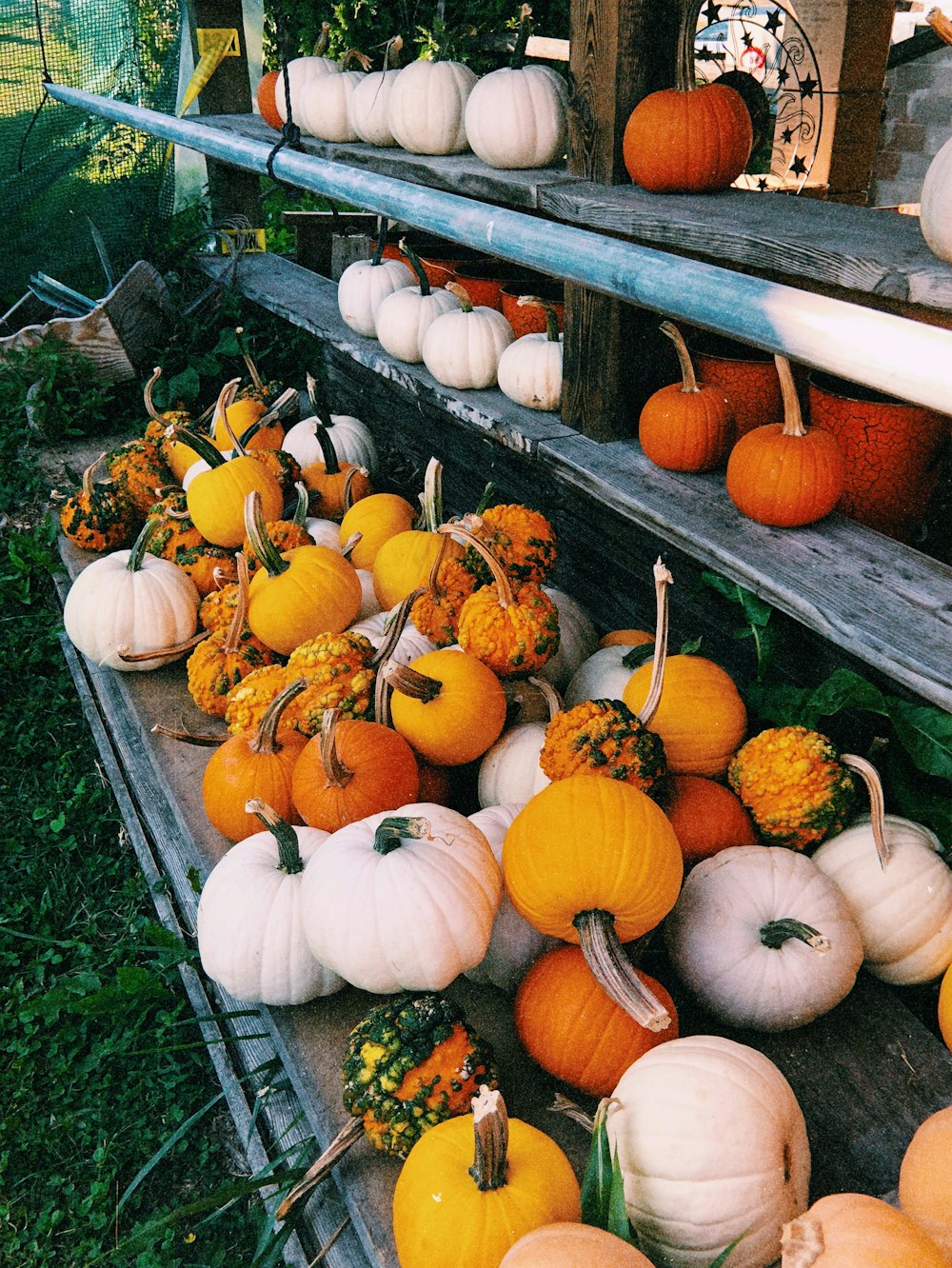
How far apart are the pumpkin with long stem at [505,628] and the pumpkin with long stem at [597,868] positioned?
0.53 metres

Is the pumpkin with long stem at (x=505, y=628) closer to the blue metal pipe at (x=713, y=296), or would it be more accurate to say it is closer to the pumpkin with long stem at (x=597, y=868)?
the pumpkin with long stem at (x=597, y=868)

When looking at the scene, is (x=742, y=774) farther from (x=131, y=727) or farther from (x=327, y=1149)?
(x=131, y=727)

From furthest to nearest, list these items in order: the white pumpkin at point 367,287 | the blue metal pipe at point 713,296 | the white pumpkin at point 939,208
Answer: the white pumpkin at point 367,287, the white pumpkin at point 939,208, the blue metal pipe at point 713,296

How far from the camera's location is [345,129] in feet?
12.2

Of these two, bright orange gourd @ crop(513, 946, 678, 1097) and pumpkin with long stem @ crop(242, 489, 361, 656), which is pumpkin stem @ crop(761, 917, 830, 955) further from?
Result: pumpkin with long stem @ crop(242, 489, 361, 656)

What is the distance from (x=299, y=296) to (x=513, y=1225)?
4085 mm

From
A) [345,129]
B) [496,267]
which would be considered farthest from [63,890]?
[345,129]

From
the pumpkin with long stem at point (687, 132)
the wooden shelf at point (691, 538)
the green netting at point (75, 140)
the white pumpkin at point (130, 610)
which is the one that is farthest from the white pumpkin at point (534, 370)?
the green netting at point (75, 140)

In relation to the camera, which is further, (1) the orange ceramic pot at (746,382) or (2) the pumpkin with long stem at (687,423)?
(1) the orange ceramic pot at (746,382)

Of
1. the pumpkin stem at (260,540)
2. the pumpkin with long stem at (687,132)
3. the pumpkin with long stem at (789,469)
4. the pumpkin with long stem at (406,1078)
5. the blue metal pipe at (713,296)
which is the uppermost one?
the pumpkin with long stem at (687,132)

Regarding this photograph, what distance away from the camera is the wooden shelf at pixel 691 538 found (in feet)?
5.80

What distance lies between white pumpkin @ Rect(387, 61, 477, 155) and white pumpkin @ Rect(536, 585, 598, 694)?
1.62 meters

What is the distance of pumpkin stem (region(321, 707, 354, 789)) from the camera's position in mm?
1734

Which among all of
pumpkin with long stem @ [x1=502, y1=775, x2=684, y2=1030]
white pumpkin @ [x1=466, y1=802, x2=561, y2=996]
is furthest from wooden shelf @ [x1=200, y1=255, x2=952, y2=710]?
white pumpkin @ [x1=466, y1=802, x2=561, y2=996]
